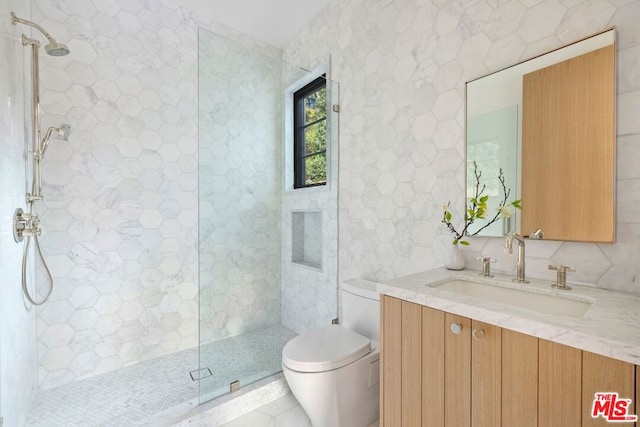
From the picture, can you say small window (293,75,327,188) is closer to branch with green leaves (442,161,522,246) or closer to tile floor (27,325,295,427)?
branch with green leaves (442,161,522,246)

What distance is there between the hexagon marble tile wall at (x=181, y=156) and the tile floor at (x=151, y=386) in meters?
0.12

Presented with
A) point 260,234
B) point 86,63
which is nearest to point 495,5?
point 260,234

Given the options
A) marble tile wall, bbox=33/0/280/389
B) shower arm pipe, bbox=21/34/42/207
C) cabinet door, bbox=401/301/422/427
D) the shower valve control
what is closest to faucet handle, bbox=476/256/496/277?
cabinet door, bbox=401/301/422/427

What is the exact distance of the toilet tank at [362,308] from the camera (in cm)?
171

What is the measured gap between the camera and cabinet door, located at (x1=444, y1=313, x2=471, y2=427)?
0.95 metres

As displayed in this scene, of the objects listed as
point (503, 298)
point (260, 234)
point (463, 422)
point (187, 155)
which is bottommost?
point (463, 422)

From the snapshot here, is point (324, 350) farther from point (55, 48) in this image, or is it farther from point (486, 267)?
point (55, 48)

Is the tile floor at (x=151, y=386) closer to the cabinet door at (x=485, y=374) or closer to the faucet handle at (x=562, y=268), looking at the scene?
the cabinet door at (x=485, y=374)

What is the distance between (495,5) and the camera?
136 centimetres

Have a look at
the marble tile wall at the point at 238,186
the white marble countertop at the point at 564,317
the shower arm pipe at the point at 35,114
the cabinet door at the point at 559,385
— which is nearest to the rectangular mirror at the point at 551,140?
the white marble countertop at the point at 564,317

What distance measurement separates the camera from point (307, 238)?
2.48 meters

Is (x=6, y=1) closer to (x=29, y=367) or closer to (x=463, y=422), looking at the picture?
(x=29, y=367)

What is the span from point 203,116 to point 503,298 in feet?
6.01
